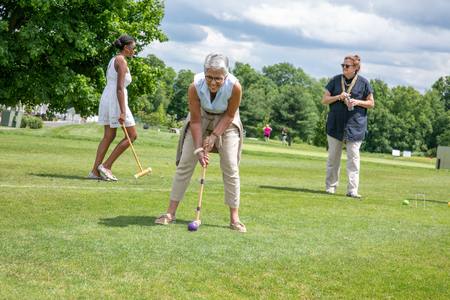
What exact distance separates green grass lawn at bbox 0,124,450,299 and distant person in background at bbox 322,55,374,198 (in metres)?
1.64

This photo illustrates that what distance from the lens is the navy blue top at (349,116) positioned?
8352 millimetres

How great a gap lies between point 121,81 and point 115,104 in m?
0.41

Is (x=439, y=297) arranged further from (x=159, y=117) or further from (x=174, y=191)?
(x=159, y=117)

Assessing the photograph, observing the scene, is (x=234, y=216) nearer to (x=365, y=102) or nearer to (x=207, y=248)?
(x=207, y=248)

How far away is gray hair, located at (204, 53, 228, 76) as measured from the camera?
429cm

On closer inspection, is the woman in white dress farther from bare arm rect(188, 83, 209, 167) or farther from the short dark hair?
bare arm rect(188, 83, 209, 167)

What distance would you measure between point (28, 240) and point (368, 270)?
2.66 metres

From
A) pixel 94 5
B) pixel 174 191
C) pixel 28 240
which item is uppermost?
pixel 94 5

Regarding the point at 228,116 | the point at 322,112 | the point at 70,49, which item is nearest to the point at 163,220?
the point at 228,116

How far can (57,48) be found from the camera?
20.2m

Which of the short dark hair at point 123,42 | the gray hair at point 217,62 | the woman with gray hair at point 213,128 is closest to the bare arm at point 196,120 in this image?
the woman with gray hair at point 213,128

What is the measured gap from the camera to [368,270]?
3484 millimetres

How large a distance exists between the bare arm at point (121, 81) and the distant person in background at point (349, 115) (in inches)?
148

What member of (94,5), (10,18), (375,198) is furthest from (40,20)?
→ (375,198)
